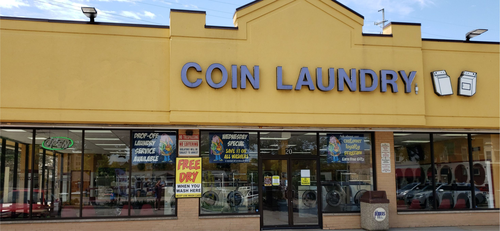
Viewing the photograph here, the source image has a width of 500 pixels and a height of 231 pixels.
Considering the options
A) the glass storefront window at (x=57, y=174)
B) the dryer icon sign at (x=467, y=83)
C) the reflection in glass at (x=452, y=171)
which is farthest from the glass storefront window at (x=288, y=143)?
the glass storefront window at (x=57, y=174)

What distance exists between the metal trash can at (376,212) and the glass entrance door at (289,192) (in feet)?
5.13

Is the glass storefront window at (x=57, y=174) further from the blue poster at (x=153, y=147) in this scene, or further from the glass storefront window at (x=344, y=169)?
the glass storefront window at (x=344, y=169)

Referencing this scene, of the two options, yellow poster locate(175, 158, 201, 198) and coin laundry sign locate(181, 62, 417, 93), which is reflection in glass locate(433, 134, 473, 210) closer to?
coin laundry sign locate(181, 62, 417, 93)

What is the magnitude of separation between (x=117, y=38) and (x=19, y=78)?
284 cm

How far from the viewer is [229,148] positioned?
42.7 feet

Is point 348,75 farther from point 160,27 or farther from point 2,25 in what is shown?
point 2,25

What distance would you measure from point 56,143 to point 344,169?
9.05 meters

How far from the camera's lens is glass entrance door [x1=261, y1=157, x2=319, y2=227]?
13062 mm

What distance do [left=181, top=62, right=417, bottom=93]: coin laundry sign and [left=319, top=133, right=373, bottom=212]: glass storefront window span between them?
2.01m

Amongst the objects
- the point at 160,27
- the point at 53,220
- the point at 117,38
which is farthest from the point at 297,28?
the point at 53,220

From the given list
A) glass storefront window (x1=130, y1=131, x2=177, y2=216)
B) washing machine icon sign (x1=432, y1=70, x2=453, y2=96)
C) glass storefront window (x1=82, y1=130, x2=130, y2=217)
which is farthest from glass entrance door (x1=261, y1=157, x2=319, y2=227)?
washing machine icon sign (x1=432, y1=70, x2=453, y2=96)

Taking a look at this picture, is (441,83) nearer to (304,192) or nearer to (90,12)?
(304,192)

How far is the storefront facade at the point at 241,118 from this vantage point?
11570 mm

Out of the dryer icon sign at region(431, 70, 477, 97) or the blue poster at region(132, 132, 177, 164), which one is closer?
the blue poster at region(132, 132, 177, 164)
